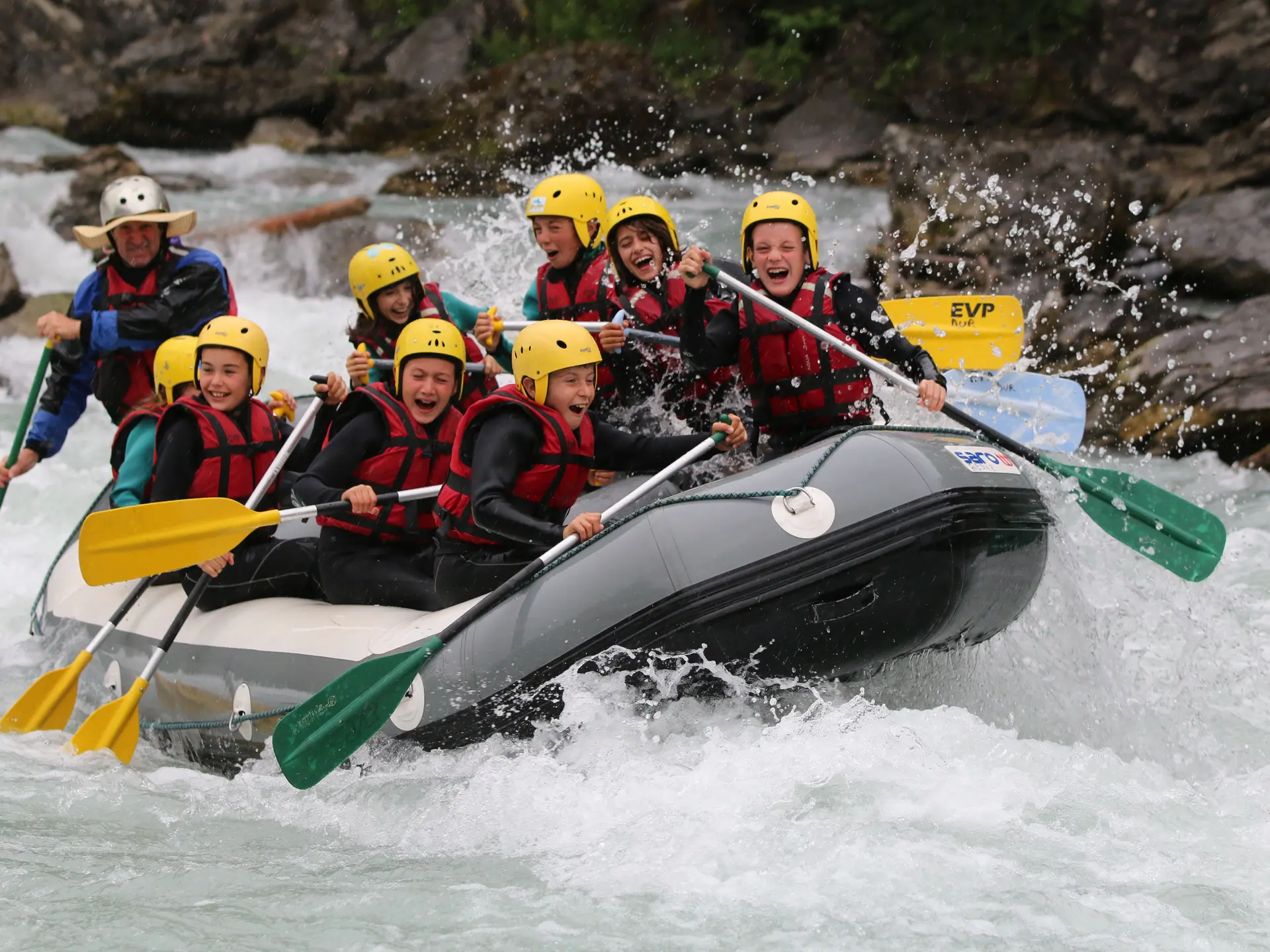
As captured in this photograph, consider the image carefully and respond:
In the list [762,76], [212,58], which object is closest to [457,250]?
[762,76]

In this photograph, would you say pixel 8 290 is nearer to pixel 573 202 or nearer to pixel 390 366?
pixel 390 366

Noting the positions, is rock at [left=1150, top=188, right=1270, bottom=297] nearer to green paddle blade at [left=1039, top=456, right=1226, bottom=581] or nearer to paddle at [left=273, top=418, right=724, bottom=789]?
green paddle blade at [left=1039, top=456, right=1226, bottom=581]

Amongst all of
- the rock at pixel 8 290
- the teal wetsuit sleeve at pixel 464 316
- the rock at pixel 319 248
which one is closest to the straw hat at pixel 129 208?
the teal wetsuit sleeve at pixel 464 316

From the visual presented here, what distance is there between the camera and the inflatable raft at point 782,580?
12.5ft

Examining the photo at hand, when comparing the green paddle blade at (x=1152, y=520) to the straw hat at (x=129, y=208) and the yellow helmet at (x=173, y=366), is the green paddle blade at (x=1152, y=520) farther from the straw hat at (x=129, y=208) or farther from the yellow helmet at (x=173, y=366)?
the straw hat at (x=129, y=208)

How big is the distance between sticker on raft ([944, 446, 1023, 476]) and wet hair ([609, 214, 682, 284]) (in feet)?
4.92

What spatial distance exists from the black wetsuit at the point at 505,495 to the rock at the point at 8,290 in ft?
28.8

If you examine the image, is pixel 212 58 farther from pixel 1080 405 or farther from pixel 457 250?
pixel 1080 405

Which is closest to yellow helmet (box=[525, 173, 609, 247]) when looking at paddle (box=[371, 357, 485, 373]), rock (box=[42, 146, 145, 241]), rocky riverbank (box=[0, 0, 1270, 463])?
paddle (box=[371, 357, 485, 373])

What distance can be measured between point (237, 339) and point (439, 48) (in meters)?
13.2

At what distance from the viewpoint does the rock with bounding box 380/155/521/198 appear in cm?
1430

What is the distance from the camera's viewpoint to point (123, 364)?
6086 mm

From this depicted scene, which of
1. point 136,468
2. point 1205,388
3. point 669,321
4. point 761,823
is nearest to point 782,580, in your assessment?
point 761,823

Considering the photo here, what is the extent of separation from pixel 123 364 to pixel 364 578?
2117 millimetres
